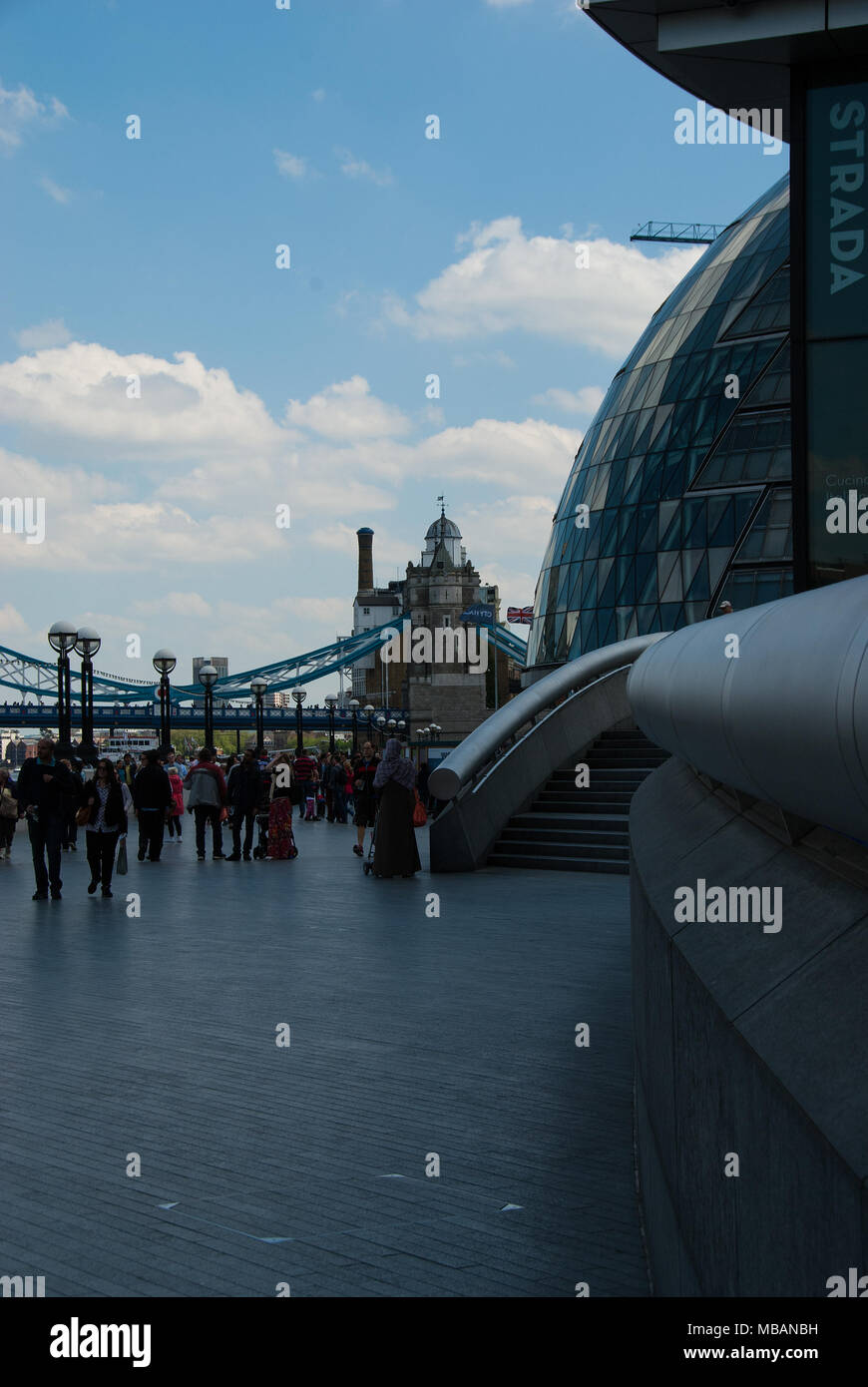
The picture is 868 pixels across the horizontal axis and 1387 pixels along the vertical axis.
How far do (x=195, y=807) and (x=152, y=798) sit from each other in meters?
0.79

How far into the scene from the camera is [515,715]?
19344mm

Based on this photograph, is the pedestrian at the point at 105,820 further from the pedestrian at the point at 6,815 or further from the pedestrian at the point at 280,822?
the pedestrian at the point at 6,815

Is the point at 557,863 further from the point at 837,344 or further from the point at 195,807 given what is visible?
the point at 837,344

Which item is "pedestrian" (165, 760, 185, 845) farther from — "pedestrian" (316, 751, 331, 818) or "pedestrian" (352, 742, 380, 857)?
"pedestrian" (316, 751, 331, 818)

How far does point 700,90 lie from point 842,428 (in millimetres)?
→ 3571

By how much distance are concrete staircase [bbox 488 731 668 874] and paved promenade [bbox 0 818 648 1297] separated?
16.9 ft

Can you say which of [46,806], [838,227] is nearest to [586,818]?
[46,806]

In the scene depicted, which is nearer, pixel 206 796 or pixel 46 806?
pixel 46 806

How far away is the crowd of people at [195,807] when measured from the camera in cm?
1561

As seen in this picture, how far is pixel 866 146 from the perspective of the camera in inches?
395

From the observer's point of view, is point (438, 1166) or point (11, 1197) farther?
point (438, 1166)

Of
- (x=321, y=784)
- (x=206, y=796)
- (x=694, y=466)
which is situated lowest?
(x=321, y=784)

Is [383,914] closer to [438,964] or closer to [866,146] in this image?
[438,964]
